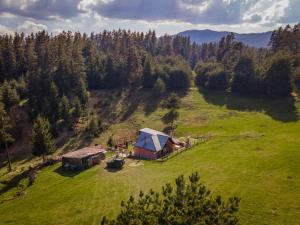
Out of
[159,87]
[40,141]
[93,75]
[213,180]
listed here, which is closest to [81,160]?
[40,141]

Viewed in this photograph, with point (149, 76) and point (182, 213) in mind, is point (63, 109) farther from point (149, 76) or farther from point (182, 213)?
point (182, 213)

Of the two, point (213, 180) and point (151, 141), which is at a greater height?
point (151, 141)

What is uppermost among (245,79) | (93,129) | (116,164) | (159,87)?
(245,79)

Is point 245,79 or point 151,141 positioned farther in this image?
point 245,79

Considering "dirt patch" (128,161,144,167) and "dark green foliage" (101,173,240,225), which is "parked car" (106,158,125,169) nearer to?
"dirt patch" (128,161,144,167)

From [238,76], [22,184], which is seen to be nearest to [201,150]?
[22,184]

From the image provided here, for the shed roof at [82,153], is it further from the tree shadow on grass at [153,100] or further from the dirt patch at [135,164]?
the tree shadow on grass at [153,100]
